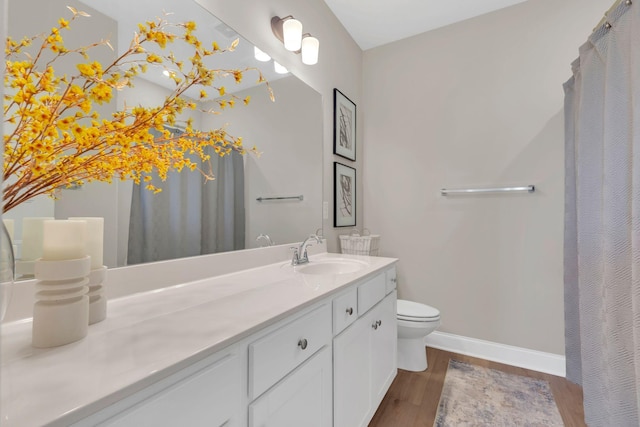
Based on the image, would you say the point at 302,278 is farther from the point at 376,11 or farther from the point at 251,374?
the point at 376,11

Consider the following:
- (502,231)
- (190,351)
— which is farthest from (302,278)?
(502,231)

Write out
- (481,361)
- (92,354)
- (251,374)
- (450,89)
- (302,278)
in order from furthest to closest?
1. (450,89)
2. (481,361)
3. (302,278)
4. (251,374)
5. (92,354)

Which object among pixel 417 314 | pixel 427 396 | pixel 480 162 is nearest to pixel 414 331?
pixel 417 314

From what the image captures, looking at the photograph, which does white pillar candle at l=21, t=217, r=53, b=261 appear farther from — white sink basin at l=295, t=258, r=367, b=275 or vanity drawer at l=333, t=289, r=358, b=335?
white sink basin at l=295, t=258, r=367, b=275

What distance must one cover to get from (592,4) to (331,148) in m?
1.90

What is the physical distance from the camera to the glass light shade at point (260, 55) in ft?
4.70

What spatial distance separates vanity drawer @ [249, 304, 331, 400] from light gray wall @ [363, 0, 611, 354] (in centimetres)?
158

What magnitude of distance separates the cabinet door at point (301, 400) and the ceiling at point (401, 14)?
7.55 ft

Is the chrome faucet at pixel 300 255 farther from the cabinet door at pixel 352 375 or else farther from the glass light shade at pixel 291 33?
the glass light shade at pixel 291 33

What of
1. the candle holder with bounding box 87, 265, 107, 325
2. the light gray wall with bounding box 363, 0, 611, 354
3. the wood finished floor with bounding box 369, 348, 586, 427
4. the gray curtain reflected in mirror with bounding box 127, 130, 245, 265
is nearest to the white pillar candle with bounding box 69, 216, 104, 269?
the candle holder with bounding box 87, 265, 107, 325

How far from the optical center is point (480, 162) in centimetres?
214

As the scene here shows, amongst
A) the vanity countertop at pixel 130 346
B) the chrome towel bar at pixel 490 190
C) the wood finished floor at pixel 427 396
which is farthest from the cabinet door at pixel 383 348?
the chrome towel bar at pixel 490 190

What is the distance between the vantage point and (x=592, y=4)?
1.83 metres

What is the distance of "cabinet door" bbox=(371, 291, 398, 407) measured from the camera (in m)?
1.38
